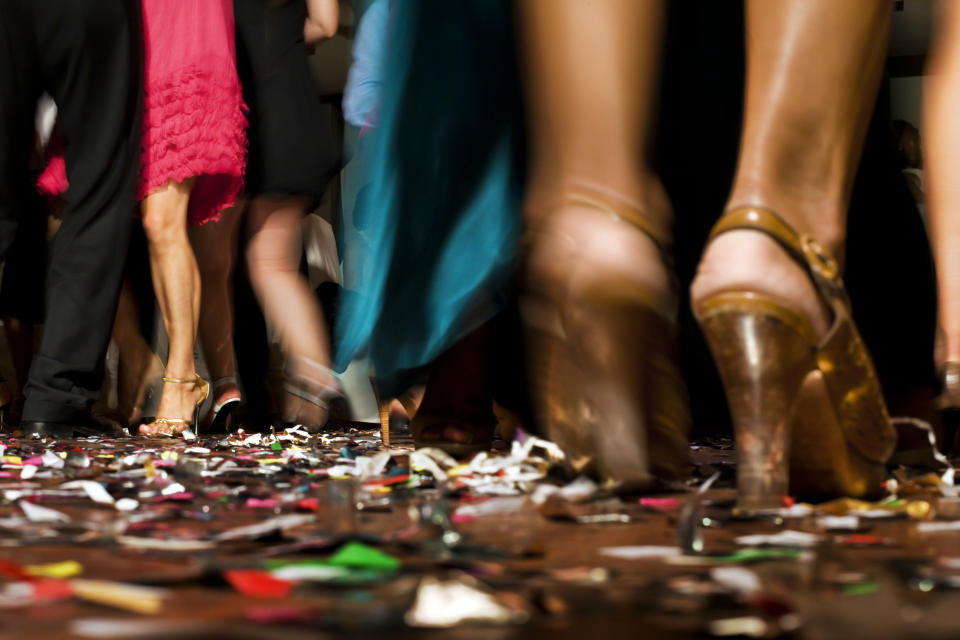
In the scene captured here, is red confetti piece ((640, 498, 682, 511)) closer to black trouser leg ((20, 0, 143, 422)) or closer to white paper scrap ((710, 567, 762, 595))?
white paper scrap ((710, 567, 762, 595))

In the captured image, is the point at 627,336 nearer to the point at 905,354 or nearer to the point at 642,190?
the point at 642,190

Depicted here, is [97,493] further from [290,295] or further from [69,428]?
[290,295]

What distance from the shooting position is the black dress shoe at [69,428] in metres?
2.51

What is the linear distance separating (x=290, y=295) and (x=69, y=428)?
2.40 feet

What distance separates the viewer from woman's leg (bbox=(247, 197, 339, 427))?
2.95 m

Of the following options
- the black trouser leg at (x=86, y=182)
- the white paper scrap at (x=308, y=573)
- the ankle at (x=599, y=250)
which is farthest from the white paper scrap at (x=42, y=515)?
the black trouser leg at (x=86, y=182)

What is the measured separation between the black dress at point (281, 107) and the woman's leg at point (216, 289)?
141mm

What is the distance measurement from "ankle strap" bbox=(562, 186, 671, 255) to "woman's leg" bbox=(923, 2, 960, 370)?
59cm

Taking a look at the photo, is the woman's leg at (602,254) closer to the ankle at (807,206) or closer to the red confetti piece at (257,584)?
the ankle at (807,206)

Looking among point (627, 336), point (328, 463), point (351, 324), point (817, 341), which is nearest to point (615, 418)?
point (627, 336)

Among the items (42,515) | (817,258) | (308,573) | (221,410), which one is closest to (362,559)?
(308,573)

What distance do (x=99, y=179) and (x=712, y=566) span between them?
236 cm

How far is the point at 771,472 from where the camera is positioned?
0.91 m

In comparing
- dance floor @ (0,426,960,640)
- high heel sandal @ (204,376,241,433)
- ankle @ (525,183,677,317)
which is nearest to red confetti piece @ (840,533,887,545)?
dance floor @ (0,426,960,640)
